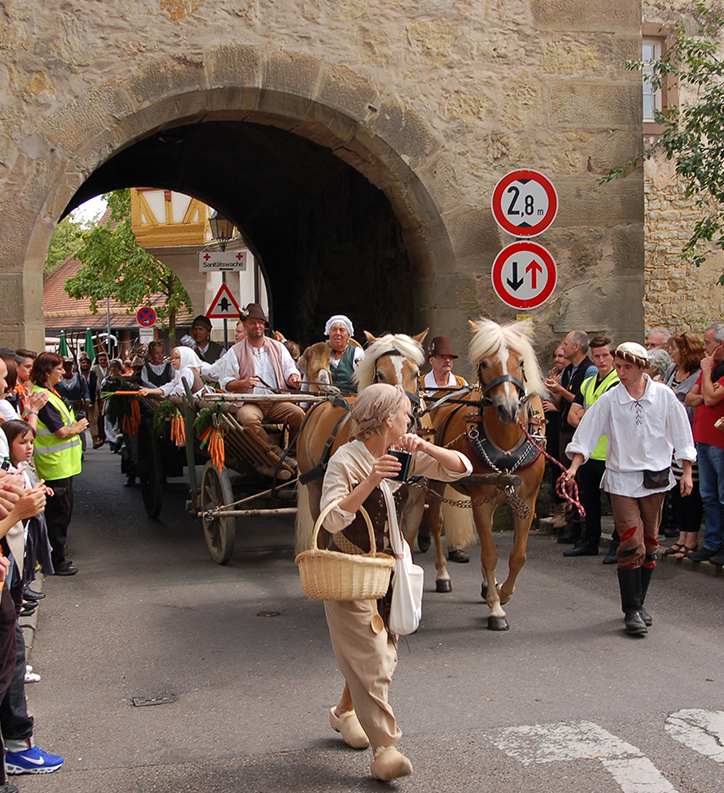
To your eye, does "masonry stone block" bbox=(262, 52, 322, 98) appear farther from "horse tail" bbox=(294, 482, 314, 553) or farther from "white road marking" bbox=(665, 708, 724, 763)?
"white road marking" bbox=(665, 708, 724, 763)

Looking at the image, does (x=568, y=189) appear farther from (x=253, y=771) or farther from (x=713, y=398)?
(x=253, y=771)

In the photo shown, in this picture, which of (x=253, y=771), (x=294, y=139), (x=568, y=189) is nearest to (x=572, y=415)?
(x=568, y=189)

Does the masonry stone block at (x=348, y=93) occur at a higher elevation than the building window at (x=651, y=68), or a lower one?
lower

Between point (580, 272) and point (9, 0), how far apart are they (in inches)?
240

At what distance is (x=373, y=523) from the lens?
3.88 metres

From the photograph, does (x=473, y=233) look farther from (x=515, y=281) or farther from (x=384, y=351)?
(x=384, y=351)

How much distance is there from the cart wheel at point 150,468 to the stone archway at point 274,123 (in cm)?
177

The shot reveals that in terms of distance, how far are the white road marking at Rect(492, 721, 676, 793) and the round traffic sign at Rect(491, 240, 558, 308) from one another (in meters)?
5.05

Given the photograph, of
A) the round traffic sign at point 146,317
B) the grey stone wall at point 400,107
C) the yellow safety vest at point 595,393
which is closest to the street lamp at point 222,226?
the grey stone wall at point 400,107

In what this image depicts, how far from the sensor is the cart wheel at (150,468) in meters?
10.2

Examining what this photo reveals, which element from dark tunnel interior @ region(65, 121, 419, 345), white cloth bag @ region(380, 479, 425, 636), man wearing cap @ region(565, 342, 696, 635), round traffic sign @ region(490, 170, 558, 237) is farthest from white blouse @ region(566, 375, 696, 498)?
dark tunnel interior @ region(65, 121, 419, 345)

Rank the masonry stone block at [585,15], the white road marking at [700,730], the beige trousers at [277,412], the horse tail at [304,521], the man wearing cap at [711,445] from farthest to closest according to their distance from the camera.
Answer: the masonry stone block at [585,15], the beige trousers at [277,412], the man wearing cap at [711,445], the horse tail at [304,521], the white road marking at [700,730]

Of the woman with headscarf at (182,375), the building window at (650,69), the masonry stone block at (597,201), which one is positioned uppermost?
the building window at (650,69)

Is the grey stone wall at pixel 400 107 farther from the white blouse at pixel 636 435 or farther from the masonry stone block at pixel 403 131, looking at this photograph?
the white blouse at pixel 636 435
